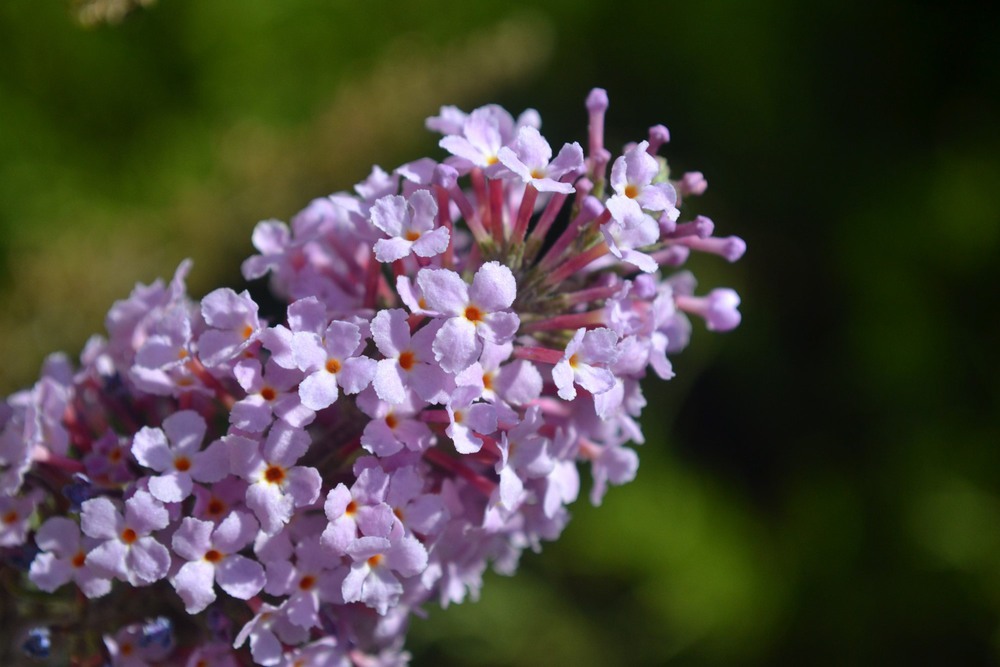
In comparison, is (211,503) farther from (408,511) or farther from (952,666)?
(952,666)

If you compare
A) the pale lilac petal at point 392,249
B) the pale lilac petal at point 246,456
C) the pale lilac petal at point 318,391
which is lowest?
the pale lilac petal at point 246,456

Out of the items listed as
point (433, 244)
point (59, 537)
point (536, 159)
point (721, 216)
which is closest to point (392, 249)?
point (433, 244)

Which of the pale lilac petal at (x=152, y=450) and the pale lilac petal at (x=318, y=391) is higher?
the pale lilac petal at (x=318, y=391)

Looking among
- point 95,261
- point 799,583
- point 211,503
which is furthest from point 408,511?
point 799,583

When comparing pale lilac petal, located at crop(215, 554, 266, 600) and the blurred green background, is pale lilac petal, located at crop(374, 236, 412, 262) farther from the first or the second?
the blurred green background

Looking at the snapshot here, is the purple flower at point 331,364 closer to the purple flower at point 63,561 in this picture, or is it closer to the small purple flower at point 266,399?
the small purple flower at point 266,399

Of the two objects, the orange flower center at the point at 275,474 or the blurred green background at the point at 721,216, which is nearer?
the orange flower center at the point at 275,474

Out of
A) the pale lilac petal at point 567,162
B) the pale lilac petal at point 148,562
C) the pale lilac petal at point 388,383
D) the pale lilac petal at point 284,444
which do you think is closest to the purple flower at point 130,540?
the pale lilac petal at point 148,562

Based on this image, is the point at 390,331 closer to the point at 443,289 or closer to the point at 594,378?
the point at 443,289
